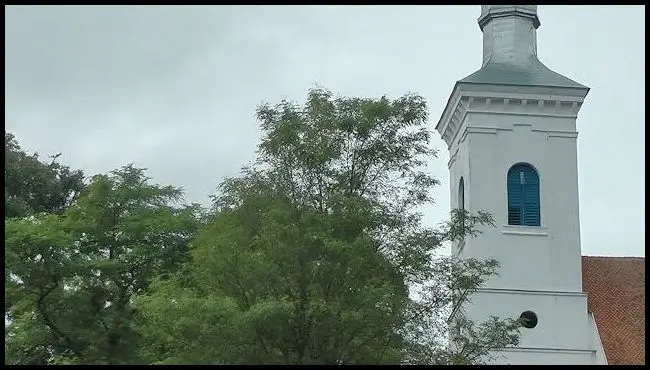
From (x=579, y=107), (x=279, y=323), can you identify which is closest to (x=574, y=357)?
(x=579, y=107)

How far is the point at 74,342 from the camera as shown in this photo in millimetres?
24438

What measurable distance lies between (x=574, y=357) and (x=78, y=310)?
42.4 feet

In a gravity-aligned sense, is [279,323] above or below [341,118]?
below

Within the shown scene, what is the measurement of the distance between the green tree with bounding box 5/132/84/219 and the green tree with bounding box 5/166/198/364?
7.36 metres

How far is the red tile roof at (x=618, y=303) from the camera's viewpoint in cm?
3048

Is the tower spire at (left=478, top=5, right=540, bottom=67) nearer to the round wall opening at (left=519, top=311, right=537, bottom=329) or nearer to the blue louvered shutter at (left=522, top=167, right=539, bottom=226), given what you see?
the blue louvered shutter at (left=522, top=167, right=539, bottom=226)

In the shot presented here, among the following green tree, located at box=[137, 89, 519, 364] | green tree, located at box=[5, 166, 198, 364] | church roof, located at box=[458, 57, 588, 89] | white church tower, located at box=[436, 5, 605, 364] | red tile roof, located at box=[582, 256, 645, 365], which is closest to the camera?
green tree, located at box=[137, 89, 519, 364]

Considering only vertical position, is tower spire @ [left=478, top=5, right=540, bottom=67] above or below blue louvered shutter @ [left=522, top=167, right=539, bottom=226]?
above

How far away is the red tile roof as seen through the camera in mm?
30484

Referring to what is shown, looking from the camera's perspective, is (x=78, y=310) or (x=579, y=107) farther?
(x=579, y=107)

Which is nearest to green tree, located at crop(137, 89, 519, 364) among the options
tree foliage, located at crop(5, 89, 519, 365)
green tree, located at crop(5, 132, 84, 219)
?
tree foliage, located at crop(5, 89, 519, 365)

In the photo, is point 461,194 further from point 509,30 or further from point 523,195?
point 509,30

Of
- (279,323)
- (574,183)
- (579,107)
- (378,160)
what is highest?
(579,107)

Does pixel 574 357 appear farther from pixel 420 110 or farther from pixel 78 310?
pixel 78 310
